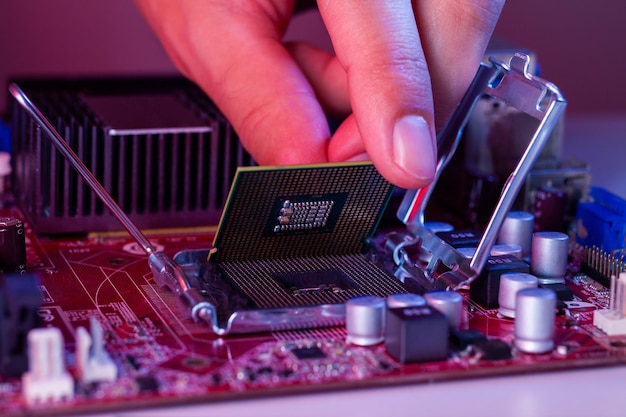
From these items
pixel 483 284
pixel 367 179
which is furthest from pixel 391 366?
pixel 367 179

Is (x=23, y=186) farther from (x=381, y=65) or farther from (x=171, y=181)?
(x=381, y=65)

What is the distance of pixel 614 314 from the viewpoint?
148cm

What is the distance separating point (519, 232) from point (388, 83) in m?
0.36

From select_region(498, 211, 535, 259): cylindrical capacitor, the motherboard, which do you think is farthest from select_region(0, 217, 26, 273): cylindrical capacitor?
select_region(498, 211, 535, 259): cylindrical capacitor

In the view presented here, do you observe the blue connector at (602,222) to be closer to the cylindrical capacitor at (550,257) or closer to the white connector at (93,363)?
the cylindrical capacitor at (550,257)

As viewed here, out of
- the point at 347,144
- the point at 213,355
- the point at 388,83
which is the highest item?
the point at 388,83

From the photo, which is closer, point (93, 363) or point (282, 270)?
point (93, 363)

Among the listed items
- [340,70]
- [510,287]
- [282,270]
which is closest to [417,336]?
[510,287]

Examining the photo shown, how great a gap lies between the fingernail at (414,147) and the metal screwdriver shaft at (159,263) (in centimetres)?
31

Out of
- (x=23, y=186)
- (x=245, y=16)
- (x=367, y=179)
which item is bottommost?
(x=23, y=186)

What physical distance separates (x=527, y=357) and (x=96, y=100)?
1.06 meters

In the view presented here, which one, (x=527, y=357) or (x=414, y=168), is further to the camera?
(x=414, y=168)

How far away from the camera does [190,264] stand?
1.63m

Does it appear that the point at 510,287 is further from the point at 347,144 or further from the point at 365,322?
the point at 347,144
